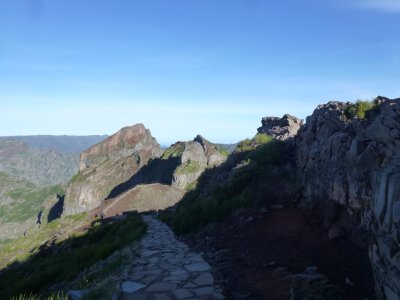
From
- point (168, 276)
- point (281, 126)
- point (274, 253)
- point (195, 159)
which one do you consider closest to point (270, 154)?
point (274, 253)

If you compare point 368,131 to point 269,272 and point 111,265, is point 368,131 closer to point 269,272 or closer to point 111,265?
point 269,272

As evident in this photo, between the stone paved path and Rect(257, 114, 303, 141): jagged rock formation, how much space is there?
11790mm

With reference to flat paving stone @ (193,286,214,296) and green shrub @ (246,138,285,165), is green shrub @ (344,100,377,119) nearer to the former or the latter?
green shrub @ (246,138,285,165)

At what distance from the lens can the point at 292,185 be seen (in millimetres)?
13492

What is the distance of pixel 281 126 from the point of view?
2655 cm

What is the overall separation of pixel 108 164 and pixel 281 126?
94485 mm

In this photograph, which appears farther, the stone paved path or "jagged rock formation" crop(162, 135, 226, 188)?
"jagged rock formation" crop(162, 135, 226, 188)

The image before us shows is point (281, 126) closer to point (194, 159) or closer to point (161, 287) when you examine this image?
point (161, 287)

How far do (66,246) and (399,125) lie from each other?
1018 inches

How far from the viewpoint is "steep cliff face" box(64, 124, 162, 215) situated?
108812 millimetres

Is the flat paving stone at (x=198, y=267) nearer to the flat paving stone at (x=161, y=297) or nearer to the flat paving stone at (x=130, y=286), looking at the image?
the flat paving stone at (x=130, y=286)

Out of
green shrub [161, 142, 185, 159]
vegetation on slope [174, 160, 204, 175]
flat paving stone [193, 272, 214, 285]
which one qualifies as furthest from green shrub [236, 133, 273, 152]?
green shrub [161, 142, 185, 159]

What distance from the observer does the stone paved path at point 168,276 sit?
8047 mm

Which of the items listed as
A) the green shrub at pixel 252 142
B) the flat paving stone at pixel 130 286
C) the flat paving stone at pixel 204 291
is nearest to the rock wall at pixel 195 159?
the green shrub at pixel 252 142
